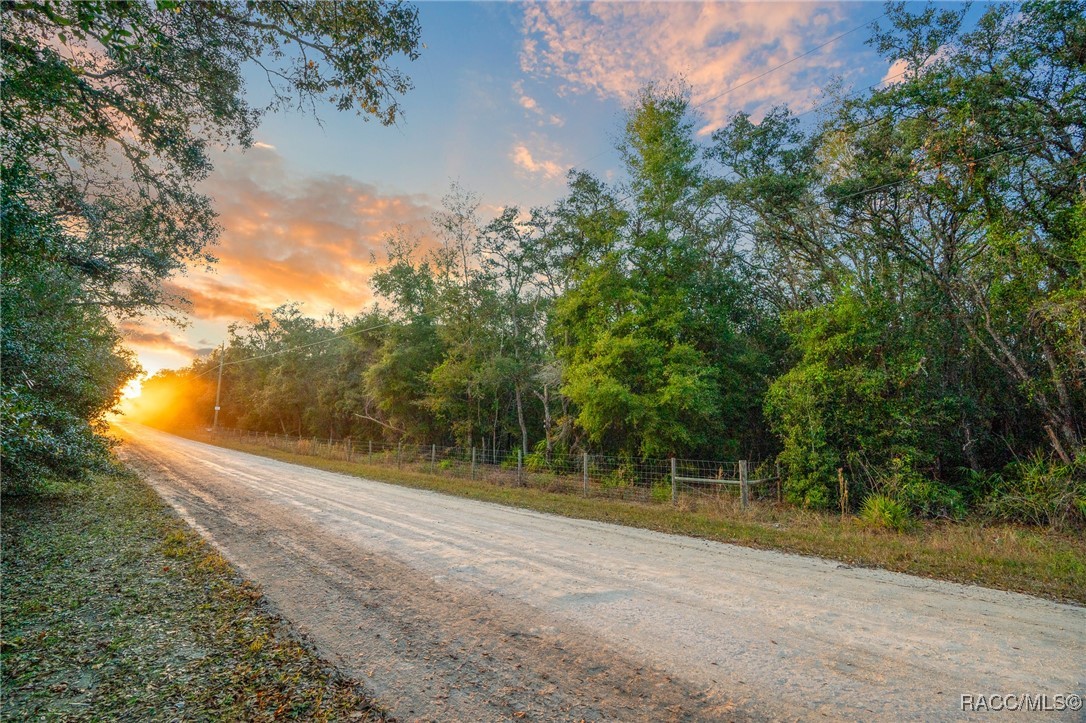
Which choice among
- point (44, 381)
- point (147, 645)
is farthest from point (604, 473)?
point (44, 381)

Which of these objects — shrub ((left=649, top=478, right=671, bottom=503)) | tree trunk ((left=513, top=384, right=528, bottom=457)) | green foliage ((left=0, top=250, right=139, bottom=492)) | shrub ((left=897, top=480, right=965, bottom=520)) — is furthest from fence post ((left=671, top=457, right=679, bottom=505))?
green foliage ((left=0, top=250, right=139, bottom=492))

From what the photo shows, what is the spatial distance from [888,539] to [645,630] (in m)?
6.11

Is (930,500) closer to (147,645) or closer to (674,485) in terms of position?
(674,485)

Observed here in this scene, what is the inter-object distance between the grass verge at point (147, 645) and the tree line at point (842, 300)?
10.6m

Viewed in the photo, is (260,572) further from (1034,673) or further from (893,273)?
(893,273)

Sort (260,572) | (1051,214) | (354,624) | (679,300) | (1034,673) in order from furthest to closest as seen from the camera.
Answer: (679,300) < (1051,214) < (260,572) < (354,624) < (1034,673)

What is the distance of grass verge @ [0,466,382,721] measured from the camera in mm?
2443

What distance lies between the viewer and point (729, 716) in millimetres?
2383

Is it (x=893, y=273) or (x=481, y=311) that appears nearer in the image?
(x=893, y=273)

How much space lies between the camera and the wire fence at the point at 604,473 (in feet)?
37.1

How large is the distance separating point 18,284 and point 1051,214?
17.4 m

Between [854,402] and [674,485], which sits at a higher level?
[854,402]

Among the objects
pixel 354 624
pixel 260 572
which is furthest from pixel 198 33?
pixel 354 624

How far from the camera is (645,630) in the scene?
3.45 metres
